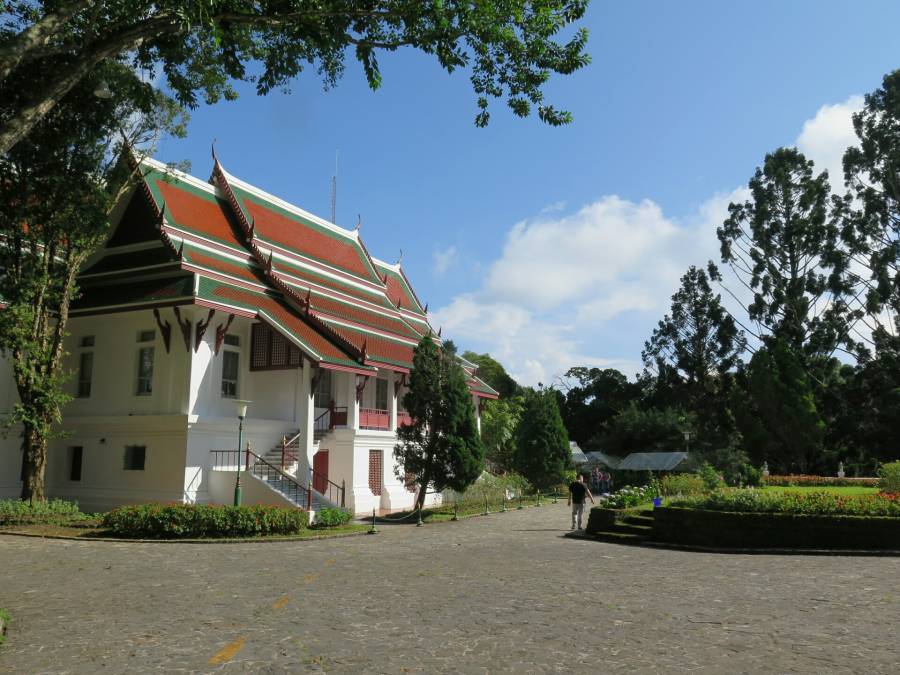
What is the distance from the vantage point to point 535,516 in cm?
2297

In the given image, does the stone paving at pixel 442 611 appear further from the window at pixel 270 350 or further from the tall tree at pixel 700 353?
the tall tree at pixel 700 353

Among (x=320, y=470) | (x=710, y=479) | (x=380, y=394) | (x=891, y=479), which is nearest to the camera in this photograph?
(x=891, y=479)

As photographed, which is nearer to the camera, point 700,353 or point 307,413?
point 307,413

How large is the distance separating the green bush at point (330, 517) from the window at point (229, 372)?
18.8 ft

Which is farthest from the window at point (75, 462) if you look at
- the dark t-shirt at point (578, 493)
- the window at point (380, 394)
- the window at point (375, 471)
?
the dark t-shirt at point (578, 493)

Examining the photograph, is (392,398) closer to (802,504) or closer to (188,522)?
(188,522)

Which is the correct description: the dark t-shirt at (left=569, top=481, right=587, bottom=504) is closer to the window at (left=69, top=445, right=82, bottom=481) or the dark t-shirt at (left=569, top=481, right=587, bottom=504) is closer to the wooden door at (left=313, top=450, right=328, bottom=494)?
the wooden door at (left=313, top=450, right=328, bottom=494)

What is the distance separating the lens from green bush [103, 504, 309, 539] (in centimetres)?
1611

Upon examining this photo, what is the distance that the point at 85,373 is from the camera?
2328 cm

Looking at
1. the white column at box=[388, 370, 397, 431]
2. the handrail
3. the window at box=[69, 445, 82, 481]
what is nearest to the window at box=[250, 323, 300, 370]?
the handrail

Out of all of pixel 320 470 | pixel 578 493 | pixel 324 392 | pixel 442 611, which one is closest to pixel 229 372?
pixel 324 392

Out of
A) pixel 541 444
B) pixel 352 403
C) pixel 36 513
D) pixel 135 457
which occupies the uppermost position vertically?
pixel 352 403

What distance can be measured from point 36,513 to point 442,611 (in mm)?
14091

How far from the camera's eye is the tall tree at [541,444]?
31.1 meters
